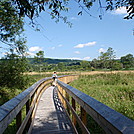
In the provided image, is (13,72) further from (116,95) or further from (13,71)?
(116,95)

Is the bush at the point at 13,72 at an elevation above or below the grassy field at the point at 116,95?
above

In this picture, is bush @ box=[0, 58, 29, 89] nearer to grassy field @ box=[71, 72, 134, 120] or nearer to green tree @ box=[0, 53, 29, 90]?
green tree @ box=[0, 53, 29, 90]

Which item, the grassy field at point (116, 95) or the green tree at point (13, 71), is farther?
the green tree at point (13, 71)

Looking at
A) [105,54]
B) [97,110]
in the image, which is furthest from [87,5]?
[105,54]

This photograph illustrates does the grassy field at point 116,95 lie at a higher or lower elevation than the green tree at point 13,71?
lower

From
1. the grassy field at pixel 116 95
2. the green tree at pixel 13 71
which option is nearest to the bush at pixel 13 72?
the green tree at pixel 13 71

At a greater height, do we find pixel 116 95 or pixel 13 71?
pixel 13 71

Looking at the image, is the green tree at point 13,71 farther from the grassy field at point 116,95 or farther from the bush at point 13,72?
the grassy field at point 116,95

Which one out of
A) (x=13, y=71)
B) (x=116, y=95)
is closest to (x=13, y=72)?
(x=13, y=71)

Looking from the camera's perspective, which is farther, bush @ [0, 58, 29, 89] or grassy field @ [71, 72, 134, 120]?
bush @ [0, 58, 29, 89]

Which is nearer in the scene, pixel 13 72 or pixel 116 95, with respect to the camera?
pixel 116 95

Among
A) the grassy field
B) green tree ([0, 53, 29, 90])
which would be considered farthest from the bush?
the grassy field

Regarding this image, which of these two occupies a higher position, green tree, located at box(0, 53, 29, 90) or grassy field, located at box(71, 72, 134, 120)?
green tree, located at box(0, 53, 29, 90)

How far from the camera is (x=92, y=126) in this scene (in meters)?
5.12
